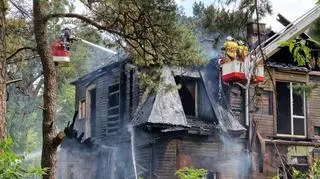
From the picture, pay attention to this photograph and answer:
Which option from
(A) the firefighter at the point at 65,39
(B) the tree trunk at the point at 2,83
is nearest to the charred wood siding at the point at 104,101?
(A) the firefighter at the point at 65,39

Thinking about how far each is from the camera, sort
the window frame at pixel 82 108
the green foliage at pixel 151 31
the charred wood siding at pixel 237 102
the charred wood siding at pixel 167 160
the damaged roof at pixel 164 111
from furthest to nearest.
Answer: the window frame at pixel 82 108 → the charred wood siding at pixel 237 102 → the charred wood siding at pixel 167 160 → the damaged roof at pixel 164 111 → the green foliage at pixel 151 31

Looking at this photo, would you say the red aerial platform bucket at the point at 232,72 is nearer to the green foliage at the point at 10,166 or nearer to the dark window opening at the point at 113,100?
the dark window opening at the point at 113,100

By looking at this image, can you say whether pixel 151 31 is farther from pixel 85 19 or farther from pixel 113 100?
pixel 113 100

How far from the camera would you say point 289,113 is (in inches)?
856

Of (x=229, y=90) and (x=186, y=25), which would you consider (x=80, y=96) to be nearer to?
(x=229, y=90)

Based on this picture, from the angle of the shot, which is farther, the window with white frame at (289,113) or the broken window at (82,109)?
the broken window at (82,109)

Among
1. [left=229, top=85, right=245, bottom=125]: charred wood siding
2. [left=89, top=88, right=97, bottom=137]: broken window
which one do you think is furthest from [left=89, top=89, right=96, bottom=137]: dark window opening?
[left=229, top=85, right=245, bottom=125]: charred wood siding

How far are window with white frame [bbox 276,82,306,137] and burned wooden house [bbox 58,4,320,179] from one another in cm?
4

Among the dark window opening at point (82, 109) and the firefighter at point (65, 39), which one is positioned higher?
the firefighter at point (65, 39)

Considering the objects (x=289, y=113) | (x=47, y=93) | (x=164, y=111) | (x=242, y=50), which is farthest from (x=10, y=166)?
(x=289, y=113)

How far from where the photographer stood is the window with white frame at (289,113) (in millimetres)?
21641

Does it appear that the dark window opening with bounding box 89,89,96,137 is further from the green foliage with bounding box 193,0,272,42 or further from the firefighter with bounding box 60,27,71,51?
the green foliage with bounding box 193,0,272,42

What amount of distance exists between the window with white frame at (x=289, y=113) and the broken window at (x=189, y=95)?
132 inches

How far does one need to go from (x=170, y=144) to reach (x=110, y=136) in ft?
12.6
